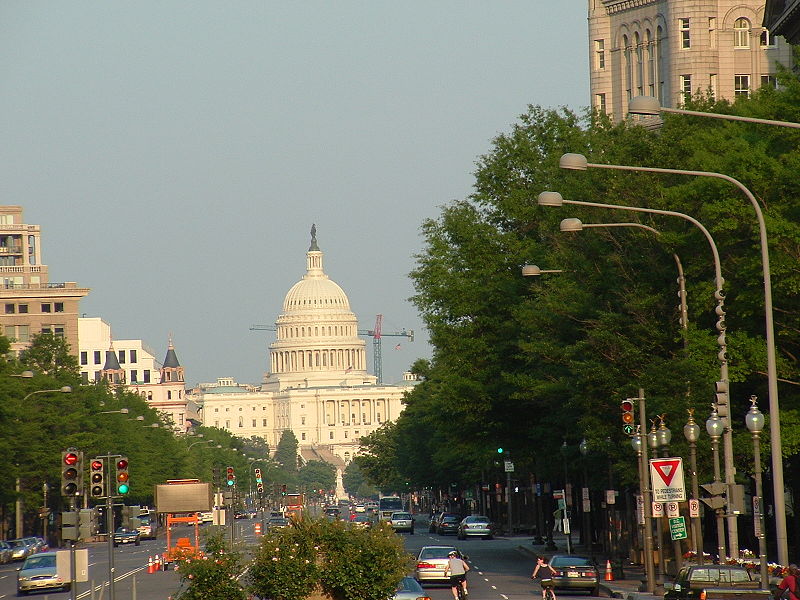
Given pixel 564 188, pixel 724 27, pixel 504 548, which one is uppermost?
pixel 724 27

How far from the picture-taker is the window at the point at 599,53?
11719cm

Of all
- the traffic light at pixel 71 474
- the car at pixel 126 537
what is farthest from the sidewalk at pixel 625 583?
the car at pixel 126 537

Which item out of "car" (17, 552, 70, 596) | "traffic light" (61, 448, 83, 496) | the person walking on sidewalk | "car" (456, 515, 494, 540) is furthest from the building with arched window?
→ the person walking on sidewalk

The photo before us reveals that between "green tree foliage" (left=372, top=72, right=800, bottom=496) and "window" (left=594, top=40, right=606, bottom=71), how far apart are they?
4402 centimetres

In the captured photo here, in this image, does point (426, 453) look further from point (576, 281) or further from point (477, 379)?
point (576, 281)

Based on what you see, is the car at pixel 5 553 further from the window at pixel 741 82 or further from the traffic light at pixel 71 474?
the window at pixel 741 82

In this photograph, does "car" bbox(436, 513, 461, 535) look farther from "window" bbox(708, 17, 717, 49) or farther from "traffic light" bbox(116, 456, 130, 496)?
"traffic light" bbox(116, 456, 130, 496)

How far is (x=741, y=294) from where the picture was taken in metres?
41.8

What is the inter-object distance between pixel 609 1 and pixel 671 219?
7280cm

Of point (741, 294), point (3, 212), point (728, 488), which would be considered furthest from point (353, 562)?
point (3, 212)

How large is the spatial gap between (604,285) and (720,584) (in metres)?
19.0

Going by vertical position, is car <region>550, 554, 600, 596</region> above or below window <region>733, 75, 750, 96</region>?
below

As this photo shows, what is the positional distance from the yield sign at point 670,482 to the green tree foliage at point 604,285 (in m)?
5.26

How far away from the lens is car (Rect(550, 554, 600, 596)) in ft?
158
